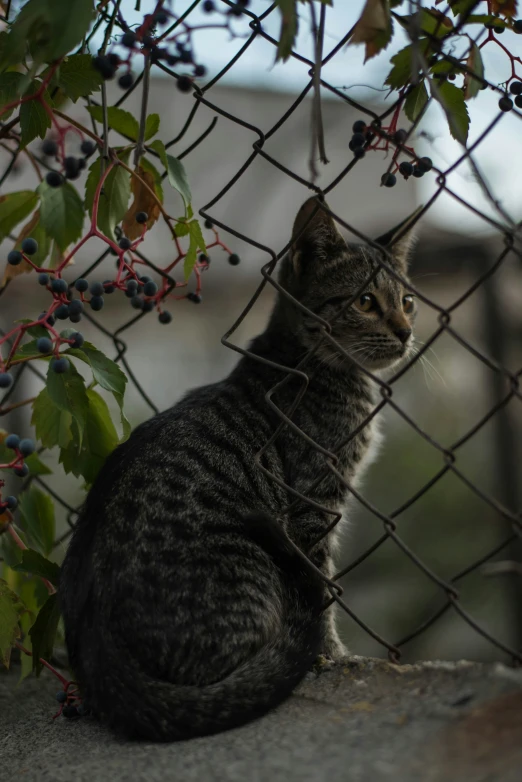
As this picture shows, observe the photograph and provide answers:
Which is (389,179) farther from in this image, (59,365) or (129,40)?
(59,365)

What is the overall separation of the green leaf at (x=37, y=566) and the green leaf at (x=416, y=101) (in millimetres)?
1276

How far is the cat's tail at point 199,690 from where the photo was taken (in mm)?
1475

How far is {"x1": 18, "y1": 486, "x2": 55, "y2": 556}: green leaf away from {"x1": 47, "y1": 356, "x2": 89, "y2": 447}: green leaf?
0.45 metres

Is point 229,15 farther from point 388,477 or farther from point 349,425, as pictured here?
point 388,477

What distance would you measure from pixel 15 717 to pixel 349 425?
3.83ft

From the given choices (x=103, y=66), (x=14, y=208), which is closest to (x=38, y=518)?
(x=14, y=208)

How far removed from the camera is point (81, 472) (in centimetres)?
192

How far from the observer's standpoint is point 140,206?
6.13ft

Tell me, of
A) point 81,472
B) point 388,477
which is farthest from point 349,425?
point 388,477

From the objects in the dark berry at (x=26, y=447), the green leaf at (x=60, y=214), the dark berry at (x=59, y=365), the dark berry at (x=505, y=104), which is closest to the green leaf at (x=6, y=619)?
the dark berry at (x=26, y=447)

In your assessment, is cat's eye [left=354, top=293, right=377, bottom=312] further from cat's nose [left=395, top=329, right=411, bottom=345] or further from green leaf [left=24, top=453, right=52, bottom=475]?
green leaf [left=24, top=453, right=52, bottom=475]

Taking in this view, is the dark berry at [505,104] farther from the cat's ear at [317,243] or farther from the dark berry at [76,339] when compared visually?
the dark berry at [76,339]

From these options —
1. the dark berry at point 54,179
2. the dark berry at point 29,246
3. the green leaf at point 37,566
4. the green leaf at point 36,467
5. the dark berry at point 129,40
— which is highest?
the dark berry at point 129,40

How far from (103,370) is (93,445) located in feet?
0.94
